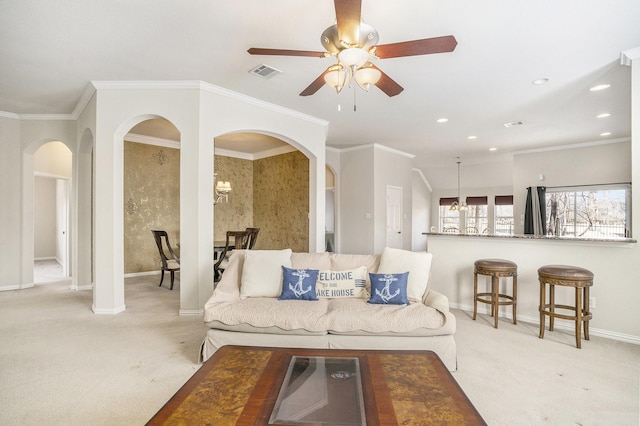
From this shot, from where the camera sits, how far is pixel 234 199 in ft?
27.2

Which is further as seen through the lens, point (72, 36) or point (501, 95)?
point (501, 95)

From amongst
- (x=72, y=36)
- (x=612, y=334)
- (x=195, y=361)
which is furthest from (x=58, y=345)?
(x=612, y=334)

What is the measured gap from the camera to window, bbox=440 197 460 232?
11.5 metres

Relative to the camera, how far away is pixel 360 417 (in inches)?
55.8

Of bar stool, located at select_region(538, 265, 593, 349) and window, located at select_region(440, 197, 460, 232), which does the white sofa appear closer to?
bar stool, located at select_region(538, 265, 593, 349)

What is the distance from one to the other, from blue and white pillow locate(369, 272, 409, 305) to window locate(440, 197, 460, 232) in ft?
29.7

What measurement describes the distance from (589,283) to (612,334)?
73 cm

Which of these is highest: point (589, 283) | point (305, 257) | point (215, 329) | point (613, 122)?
point (613, 122)

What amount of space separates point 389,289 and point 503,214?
903cm

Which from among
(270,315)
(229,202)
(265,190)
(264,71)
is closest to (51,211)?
(229,202)

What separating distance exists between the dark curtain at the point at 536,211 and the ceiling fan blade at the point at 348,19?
24.1 ft

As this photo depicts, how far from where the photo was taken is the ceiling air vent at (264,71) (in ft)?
11.8

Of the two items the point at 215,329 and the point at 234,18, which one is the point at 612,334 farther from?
the point at 234,18

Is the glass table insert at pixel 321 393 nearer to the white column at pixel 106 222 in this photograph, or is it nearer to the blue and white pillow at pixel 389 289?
the blue and white pillow at pixel 389 289
